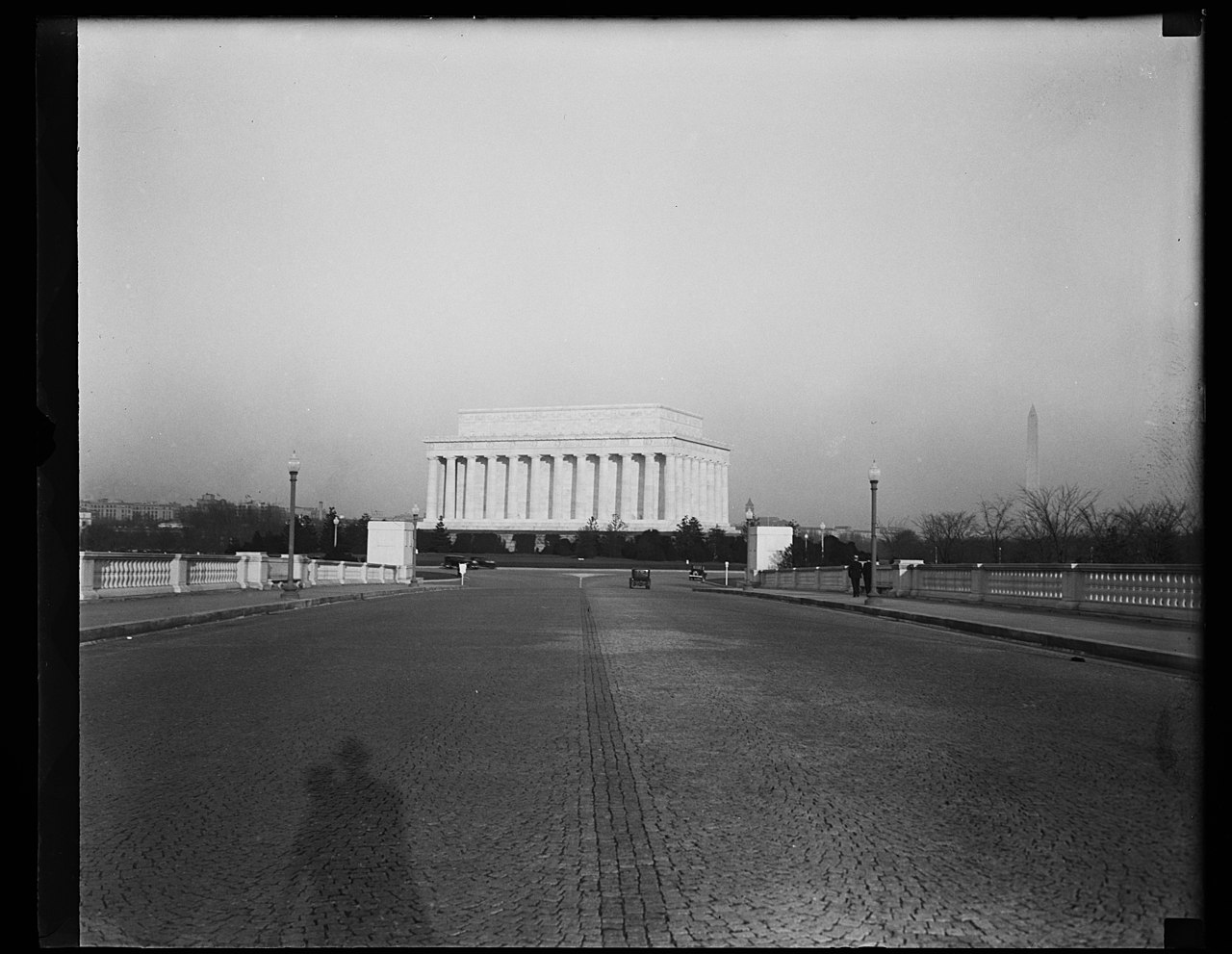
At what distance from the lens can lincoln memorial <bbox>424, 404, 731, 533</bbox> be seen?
136375mm

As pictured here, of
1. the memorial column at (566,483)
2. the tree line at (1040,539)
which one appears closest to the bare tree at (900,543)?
the tree line at (1040,539)

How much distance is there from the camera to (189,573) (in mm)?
32688

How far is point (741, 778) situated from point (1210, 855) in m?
4.11

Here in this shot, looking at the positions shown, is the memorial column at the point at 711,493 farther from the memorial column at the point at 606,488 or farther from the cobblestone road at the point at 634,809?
the cobblestone road at the point at 634,809

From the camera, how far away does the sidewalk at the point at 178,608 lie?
1953 centimetres

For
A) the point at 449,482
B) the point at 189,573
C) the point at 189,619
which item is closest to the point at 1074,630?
the point at 189,619

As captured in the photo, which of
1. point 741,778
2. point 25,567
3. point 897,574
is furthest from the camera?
point 897,574

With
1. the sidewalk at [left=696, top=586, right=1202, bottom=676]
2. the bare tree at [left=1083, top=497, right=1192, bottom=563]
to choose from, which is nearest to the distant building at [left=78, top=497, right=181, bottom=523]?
the sidewalk at [left=696, top=586, right=1202, bottom=676]

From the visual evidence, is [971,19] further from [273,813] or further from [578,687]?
[578,687]

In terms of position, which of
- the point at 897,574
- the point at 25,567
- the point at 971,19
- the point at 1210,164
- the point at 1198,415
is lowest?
the point at 897,574

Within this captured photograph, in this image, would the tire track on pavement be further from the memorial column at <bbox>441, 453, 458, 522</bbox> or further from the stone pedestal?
the memorial column at <bbox>441, 453, 458, 522</bbox>

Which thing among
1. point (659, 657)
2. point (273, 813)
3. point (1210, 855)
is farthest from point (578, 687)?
point (1210, 855)

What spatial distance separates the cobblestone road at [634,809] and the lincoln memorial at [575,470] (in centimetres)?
11954

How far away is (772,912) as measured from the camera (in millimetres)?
4453
